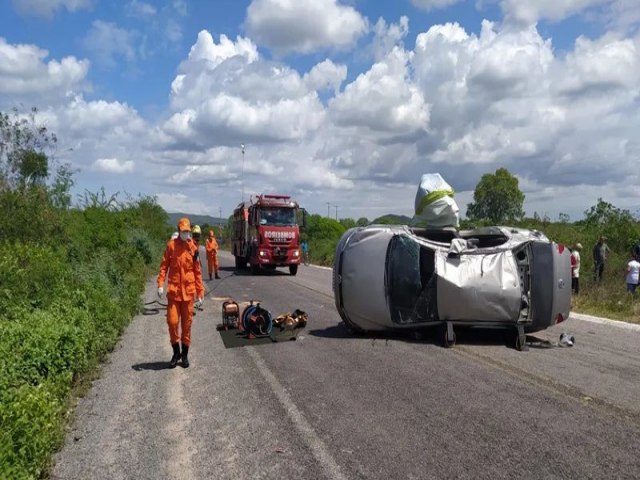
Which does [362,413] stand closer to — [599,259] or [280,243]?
[599,259]

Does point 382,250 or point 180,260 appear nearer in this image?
point 180,260

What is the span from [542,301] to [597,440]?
4.36 metres

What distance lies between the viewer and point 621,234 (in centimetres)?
2272

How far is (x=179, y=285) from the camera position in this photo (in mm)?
7938

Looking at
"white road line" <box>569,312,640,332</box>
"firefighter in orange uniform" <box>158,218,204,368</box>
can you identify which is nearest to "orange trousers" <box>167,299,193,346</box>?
"firefighter in orange uniform" <box>158,218,204,368</box>

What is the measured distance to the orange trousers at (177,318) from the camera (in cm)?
782

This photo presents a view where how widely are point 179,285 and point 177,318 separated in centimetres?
44

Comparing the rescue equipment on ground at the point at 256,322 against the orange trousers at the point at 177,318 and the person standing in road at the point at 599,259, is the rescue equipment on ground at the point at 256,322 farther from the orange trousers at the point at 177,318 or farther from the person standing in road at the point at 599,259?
the person standing in road at the point at 599,259

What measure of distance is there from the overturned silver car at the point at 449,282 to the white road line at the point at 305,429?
2501 millimetres

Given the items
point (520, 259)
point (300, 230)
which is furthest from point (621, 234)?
point (520, 259)

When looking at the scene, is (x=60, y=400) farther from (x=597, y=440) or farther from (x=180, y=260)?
(x=597, y=440)

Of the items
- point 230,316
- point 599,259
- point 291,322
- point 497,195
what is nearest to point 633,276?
point 599,259

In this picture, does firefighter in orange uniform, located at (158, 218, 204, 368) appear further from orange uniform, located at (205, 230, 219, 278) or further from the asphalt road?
orange uniform, located at (205, 230, 219, 278)

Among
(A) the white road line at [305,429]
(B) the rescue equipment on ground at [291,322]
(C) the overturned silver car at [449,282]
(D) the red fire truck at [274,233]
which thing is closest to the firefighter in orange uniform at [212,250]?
(D) the red fire truck at [274,233]
